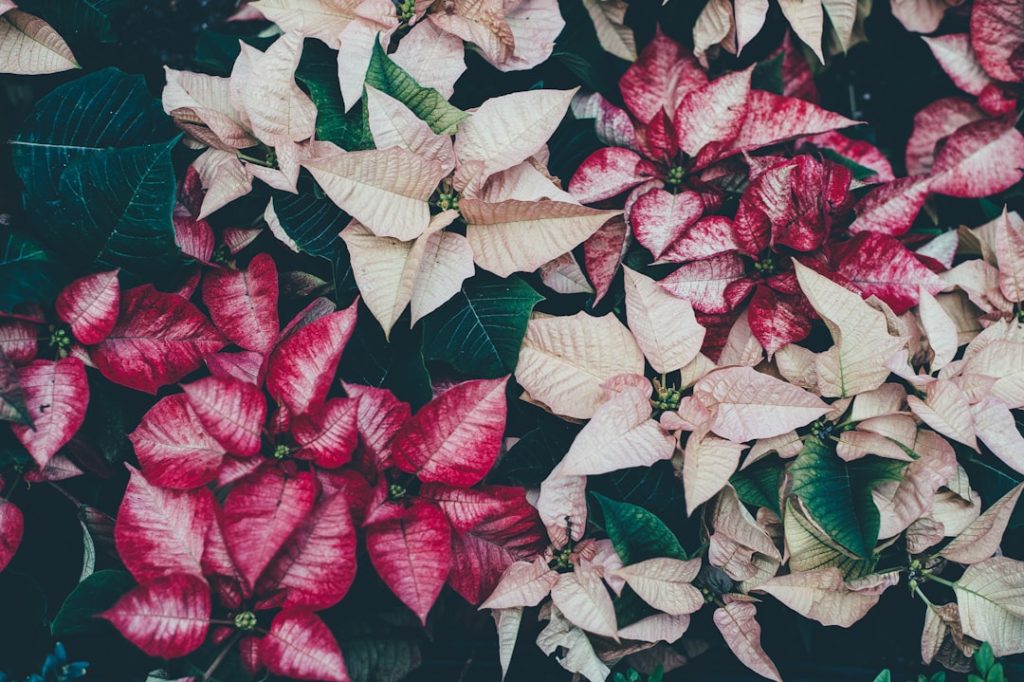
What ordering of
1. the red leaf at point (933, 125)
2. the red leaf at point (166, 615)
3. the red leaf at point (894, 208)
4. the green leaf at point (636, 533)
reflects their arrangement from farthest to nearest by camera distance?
the red leaf at point (933, 125) → the red leaf at point (894, 208) → the green leaf at point (636, 533) → the red leaf at point (166, 615)

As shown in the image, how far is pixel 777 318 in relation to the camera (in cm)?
86

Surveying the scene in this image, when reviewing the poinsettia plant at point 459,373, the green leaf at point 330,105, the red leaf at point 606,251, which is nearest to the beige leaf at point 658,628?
the poinsettia plant at point 459,373

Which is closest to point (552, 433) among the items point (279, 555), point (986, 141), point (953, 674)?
point (279, 555)

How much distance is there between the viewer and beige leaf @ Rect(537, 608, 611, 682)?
817 millimetres

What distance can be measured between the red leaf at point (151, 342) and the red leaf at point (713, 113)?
55 cm

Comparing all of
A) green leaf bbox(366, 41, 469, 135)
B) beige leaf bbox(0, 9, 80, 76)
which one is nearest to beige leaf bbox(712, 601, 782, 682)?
green leaf bbox(366, 41, 469, 135)

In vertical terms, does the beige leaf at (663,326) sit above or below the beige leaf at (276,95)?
Result: below

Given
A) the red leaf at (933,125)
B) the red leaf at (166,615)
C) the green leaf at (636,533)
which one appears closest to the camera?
the red leaf at (166,615)

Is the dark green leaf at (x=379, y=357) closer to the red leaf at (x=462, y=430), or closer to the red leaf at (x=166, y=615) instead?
the red leaf at (x=462, y=430)

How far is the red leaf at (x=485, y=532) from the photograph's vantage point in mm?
810

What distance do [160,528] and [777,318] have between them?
0.64 meters

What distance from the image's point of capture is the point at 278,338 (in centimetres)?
84

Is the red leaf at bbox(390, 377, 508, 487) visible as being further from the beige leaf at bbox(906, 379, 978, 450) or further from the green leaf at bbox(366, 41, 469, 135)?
the beige leaf at bbox(906, 379, 978, 450)

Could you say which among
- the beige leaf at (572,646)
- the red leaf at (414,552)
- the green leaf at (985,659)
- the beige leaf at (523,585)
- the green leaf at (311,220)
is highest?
the green leaf at (311,220)
